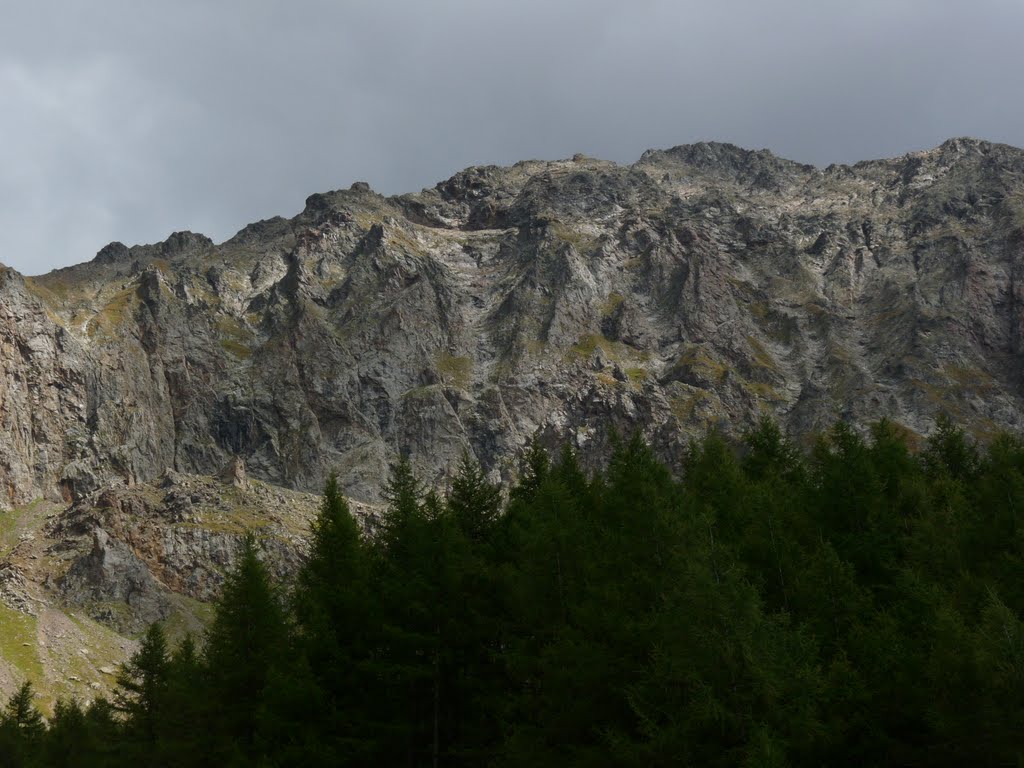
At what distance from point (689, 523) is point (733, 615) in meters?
5.33

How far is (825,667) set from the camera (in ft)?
97.7

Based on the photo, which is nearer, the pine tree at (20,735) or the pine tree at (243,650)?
the pine tree at (243,650)

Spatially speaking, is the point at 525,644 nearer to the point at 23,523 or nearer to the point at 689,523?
the point at 689,523

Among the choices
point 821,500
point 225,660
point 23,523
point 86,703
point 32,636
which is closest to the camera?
point 225,660

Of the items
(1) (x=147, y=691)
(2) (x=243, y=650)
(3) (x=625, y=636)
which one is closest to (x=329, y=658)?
(2) (x=243, y=650)

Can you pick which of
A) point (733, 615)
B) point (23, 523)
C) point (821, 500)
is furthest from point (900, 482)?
point (23, 523)

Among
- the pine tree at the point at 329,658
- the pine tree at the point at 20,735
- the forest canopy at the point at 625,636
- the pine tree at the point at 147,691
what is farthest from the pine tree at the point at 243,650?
the pine tree at the point at 20,735

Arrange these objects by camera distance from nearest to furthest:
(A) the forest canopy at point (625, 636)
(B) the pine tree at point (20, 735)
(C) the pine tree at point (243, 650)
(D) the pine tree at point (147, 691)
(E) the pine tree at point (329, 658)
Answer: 1. (A) the forest canopy at point (625, 636)
2. (E) the pine tree at point (329, 658)
3. (C) the pine tree at point (243, 650)
4. (D) the pine tree at point (147, 691)
5. (B) the pine tree at point (20, 735)

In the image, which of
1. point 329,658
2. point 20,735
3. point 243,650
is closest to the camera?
point 329,658

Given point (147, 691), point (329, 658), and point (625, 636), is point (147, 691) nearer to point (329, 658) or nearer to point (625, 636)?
point (329, 658)

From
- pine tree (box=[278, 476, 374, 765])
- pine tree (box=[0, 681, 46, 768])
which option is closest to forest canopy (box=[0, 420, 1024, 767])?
pine tree (box=[278, 476, 374, 765])

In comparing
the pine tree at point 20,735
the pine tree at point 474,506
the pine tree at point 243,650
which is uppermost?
the pine tree at point 474,506

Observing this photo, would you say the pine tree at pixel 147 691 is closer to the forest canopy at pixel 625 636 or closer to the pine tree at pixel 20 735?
the forest canopy at pixel 625 636

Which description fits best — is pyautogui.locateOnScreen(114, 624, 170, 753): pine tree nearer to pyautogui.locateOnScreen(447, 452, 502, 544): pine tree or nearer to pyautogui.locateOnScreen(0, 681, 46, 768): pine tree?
pyautogui.locateOnScreen(0, 681, 46, 768): pine tree
